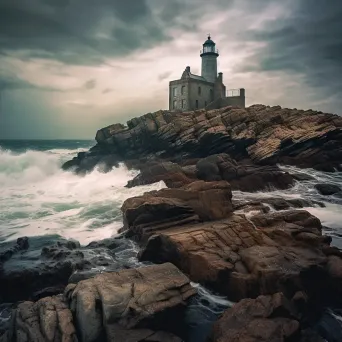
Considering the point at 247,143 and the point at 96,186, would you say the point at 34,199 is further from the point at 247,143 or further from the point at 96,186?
the point at 247,143

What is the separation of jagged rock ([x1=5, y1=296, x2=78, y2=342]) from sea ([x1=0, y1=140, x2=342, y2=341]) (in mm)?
2950

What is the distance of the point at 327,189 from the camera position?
61.9 ft

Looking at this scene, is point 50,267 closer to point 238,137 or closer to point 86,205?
point 86,205

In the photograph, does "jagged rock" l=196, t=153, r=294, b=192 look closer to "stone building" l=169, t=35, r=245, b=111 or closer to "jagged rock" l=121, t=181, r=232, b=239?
"jagged rock" l=121, t=181, r=232, b=239

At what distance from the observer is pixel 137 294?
22.6ft

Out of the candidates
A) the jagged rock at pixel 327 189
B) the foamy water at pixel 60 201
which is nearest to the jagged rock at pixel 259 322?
the foamy water at pixel 60 201

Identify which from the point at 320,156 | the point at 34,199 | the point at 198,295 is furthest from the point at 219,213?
the point at 320,156

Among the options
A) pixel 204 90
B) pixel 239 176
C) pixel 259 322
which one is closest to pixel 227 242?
pixel 259 322

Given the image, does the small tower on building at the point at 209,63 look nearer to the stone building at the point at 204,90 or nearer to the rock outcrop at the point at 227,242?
the stone building at the point at 204,90

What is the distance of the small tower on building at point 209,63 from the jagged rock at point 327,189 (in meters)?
28.3

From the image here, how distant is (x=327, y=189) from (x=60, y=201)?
17.4 m

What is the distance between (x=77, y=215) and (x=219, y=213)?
8.45m

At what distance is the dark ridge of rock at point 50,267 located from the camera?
8883 mm

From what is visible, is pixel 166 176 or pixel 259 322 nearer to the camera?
pixel 259 322
